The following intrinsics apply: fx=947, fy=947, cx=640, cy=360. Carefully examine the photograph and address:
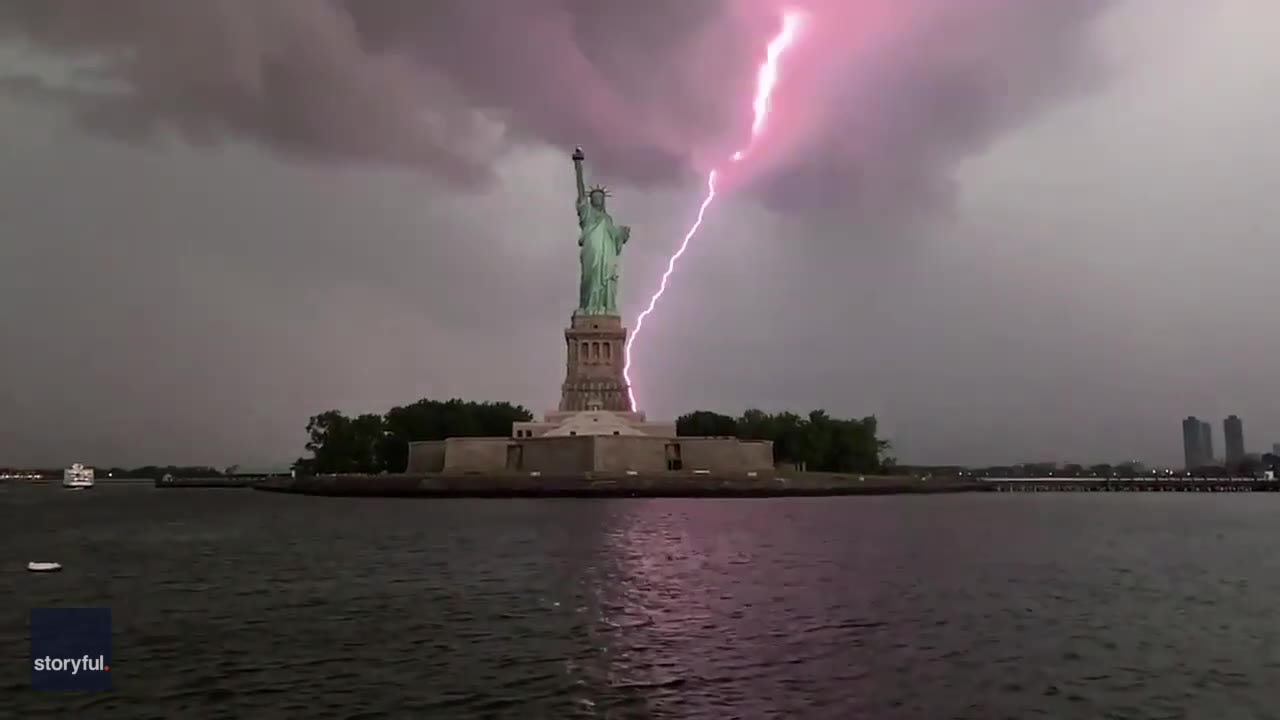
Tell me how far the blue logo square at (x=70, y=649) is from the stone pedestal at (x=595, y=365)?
64.2 meters

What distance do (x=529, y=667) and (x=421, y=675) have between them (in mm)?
1668

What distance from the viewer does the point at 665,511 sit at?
5631cm

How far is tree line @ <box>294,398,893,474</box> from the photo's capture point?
4281 inches

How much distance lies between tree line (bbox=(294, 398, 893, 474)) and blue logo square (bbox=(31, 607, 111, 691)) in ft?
286

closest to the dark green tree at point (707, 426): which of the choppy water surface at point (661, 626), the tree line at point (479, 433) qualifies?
the tree line at point (479, 433)

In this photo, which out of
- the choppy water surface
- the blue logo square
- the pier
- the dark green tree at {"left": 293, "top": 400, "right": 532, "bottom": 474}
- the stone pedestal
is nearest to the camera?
the choppy water surface

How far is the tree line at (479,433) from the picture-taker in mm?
108750

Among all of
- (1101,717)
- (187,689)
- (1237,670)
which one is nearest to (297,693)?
(187,689)

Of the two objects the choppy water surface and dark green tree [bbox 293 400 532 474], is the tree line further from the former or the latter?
the choppy water surface

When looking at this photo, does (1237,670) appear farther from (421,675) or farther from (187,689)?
(187,689)

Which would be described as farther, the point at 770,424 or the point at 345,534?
the point at 770,424

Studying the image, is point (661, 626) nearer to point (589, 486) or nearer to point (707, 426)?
point (589, 486)

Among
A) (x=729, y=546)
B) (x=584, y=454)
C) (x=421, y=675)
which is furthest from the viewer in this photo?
(x=584, y=454)

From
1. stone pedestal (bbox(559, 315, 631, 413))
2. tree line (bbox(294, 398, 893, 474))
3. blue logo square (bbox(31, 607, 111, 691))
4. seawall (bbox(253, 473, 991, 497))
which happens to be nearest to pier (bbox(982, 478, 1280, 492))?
tree line (bbox(294, 398, 893, 474))
